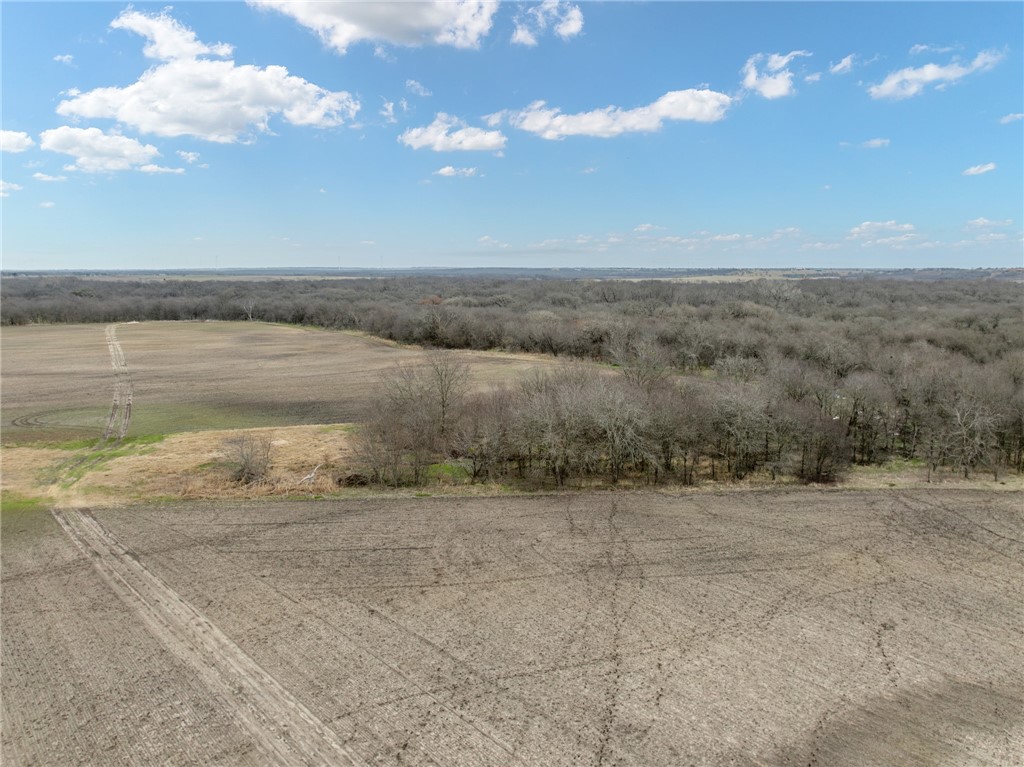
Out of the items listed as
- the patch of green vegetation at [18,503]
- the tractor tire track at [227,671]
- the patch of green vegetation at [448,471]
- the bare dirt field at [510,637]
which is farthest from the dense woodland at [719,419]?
the patch of green vegetation at [18,503]

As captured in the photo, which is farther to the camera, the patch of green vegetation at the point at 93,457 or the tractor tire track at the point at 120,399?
the tractor tire track at the point at 120,399

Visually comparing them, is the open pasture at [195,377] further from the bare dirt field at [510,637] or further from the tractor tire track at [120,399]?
the bare dirt field at [510,637]

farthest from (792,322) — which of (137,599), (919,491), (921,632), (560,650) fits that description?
(137,599)

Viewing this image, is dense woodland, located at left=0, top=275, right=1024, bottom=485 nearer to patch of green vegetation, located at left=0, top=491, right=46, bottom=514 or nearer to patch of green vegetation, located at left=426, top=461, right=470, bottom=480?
patch of green vegetation, located at left=426, top=461, right=470, bottom=480

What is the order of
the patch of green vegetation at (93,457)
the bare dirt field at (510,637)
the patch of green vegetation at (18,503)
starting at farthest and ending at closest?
the patch of green vegetation at (93,457) < the patch of green vegetation at (18,503) < the bare dirt field at (510,637)

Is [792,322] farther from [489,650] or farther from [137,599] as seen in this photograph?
[137,599]

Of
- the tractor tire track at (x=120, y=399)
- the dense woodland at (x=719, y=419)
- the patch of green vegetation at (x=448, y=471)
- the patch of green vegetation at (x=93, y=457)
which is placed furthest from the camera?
the tractor tire track at (x=120, y=399)

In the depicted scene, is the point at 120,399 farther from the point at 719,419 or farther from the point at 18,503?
the point at 719,419
